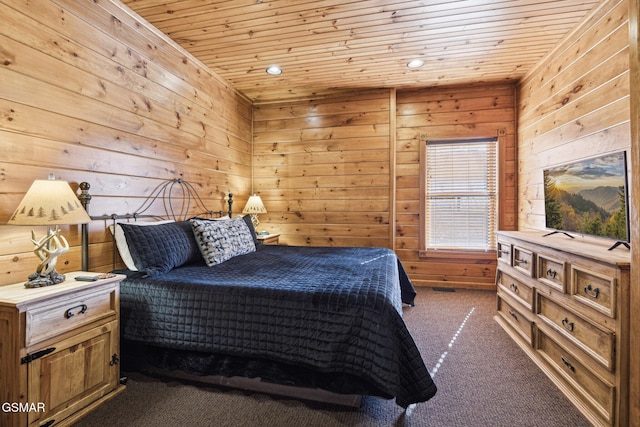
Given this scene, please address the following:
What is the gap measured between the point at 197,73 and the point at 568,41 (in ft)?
11.7

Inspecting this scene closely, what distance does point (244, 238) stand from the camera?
2840 mm

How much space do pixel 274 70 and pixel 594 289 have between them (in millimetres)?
3389

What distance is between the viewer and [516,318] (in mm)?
2475

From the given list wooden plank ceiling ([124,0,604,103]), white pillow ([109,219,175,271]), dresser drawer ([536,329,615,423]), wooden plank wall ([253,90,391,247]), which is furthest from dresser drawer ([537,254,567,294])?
white pillow ([109,219,175,271])

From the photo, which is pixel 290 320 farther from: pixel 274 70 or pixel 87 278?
pixel 274 70

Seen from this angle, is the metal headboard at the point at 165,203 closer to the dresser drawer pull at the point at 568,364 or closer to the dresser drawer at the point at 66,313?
the dresser drawer at the point at 66,313

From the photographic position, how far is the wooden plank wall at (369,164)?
3.87 meters

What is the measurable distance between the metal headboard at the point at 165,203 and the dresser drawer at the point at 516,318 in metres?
3.10

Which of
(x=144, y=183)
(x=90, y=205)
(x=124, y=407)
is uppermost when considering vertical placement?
(x=144, y=183)

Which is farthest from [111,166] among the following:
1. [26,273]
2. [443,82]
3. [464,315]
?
[443,82]

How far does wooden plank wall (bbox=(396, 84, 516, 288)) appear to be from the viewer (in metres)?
3.80

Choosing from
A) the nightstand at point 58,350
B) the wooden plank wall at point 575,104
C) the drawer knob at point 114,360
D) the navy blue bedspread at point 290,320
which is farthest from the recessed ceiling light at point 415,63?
the drawer knob at point 114,360

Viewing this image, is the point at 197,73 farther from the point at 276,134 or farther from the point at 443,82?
the point at 443,82

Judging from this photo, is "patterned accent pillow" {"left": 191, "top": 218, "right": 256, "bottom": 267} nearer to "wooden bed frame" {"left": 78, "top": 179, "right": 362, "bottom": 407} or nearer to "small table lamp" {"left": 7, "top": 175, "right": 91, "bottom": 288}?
"wooden bed frame" {"left": 78, "top": 179, "right": 362, "bottom": 407}
